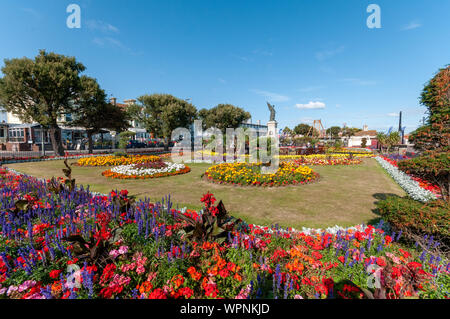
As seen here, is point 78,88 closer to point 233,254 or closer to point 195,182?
point 195,182

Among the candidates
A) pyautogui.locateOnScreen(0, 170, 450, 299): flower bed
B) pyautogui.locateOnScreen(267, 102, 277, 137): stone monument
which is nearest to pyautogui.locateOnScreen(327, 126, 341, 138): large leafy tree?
pyautogui.locateOnScreen(267, 102, 277, 137): stone monument

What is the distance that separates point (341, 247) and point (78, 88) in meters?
25.4

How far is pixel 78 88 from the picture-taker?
1992cm

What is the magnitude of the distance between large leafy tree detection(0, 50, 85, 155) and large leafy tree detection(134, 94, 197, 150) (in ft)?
30.3

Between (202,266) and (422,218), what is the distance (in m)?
3.51

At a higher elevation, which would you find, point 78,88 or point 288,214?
point 78,88

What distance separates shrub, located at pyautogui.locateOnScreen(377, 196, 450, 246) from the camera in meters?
2.97

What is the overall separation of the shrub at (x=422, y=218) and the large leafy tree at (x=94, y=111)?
25.4 meters

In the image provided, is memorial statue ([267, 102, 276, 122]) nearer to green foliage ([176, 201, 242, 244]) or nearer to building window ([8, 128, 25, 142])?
green foliage ([176, 201, 242, 244])

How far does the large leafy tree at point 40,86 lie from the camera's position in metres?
17.4

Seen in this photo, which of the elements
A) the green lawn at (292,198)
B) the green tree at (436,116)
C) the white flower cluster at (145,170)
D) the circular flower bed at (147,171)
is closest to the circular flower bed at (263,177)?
the green lawn at (292,198)

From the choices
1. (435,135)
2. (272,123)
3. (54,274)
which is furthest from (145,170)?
(272,123)
